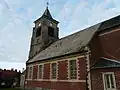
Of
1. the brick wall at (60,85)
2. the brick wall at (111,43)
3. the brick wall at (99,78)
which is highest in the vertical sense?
the brick wall at (111,43)

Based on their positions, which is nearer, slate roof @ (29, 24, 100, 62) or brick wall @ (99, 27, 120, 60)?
brick wall @ (99, 27, 120, 60)

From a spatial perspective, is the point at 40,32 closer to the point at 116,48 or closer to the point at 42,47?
the point at 42,47

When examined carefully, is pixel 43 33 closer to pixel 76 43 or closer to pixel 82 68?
pixel 76 43

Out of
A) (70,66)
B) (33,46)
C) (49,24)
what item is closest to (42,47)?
(33,46)

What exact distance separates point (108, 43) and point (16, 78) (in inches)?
998

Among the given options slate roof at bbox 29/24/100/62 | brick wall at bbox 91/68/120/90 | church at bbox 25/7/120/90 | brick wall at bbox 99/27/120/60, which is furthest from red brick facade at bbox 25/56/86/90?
brick wall at bbox 99/27/120/60

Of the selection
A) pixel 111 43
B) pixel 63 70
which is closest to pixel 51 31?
pixel 63 70

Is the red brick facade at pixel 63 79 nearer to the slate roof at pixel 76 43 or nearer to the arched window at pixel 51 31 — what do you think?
the slate roof at pixel 76 43

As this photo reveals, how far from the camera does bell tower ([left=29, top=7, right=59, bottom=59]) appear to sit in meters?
24.4

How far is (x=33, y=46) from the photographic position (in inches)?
1037

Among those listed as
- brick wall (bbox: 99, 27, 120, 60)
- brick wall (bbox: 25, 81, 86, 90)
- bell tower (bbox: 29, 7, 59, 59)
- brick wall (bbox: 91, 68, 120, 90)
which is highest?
bell tower (bbox: 29, 7, 59, 59)

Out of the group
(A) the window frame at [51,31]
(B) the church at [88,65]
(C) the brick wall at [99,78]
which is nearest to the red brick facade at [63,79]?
(B) the church at [88,65]

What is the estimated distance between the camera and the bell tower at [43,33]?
2442 cm

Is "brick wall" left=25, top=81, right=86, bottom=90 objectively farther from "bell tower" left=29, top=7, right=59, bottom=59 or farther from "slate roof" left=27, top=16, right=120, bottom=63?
"bell tower" left=29, top=7, right=59, bottom=59
